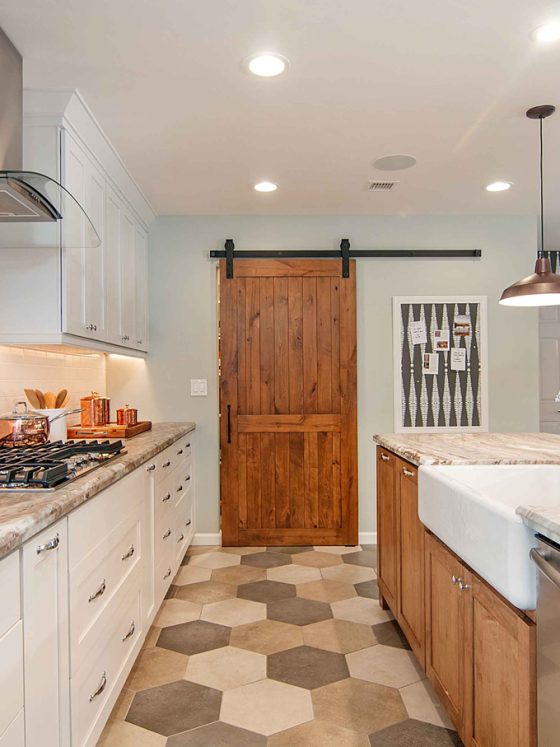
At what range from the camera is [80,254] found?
2.66 meters

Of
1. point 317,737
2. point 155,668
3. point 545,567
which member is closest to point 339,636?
point 317,737

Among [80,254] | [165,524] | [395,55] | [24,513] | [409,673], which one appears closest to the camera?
[24,513]

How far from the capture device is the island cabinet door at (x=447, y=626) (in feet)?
5.50

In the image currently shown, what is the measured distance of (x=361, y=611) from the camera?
2975 mm

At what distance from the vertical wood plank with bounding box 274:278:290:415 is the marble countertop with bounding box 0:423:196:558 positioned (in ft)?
6.19

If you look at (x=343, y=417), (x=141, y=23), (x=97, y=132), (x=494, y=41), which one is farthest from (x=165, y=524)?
(x=494, y=41)

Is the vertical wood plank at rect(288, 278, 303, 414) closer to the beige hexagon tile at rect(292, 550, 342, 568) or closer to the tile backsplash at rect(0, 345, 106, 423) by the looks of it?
the beige hexagon tile at rect(292, 550, 342, 568)

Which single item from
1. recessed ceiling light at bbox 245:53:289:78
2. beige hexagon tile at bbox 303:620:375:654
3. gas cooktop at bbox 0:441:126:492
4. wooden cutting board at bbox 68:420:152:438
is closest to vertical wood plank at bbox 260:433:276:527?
wooden cutting board at bbox 68:420:152:438

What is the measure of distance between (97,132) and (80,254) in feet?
2.04

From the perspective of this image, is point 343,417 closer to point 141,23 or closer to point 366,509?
point 366,509

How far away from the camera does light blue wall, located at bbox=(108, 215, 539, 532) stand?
4227 millimetres

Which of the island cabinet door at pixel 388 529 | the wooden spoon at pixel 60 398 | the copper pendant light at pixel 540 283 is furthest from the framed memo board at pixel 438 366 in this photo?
the wooden spoon at pixel 60 398

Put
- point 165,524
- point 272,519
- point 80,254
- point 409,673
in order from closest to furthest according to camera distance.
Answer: point 409,673 < point 80,254 < point 165,524 < point 272,519

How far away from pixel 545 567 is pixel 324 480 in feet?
9.92
